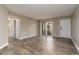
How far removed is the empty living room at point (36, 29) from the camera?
394cm

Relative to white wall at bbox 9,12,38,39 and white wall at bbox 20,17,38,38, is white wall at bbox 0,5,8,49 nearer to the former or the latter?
white wall at bbox 9,12,38,39

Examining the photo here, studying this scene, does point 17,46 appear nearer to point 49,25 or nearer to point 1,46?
point 1,46

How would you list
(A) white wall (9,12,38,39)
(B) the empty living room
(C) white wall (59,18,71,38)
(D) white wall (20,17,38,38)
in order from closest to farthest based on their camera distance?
1. (B) the empty living room
2. (A) white wall (9,12,38,39)
3. (D) white wall (20,17,38,38)
4. (C) white wall (59,18,71,38)

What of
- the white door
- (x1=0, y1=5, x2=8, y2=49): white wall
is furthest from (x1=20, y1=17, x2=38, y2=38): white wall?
the white door

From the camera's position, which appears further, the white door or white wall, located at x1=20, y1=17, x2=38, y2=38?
the white door

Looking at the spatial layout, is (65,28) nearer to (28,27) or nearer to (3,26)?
(28,27)

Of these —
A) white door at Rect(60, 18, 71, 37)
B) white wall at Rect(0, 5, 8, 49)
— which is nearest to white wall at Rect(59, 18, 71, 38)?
white door at Rect(60, 18, 71, 37)

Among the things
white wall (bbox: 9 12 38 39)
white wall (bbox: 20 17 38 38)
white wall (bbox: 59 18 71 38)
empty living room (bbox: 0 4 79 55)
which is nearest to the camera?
empty living room (bbox: 0 4 79 55)

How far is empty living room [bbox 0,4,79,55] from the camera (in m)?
3.94

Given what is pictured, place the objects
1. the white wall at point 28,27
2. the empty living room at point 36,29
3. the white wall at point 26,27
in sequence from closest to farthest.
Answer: the empty living room at point 36,29
the white wall at point 26,27
the white wall at point 28,27

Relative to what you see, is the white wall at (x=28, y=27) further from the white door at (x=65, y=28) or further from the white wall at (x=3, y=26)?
the white door at (x=65, y=28)

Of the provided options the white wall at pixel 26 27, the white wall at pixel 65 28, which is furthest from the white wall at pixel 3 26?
the white wall at pixel 65 28

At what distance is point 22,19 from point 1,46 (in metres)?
1.72

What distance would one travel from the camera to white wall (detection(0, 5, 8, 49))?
156 inches
